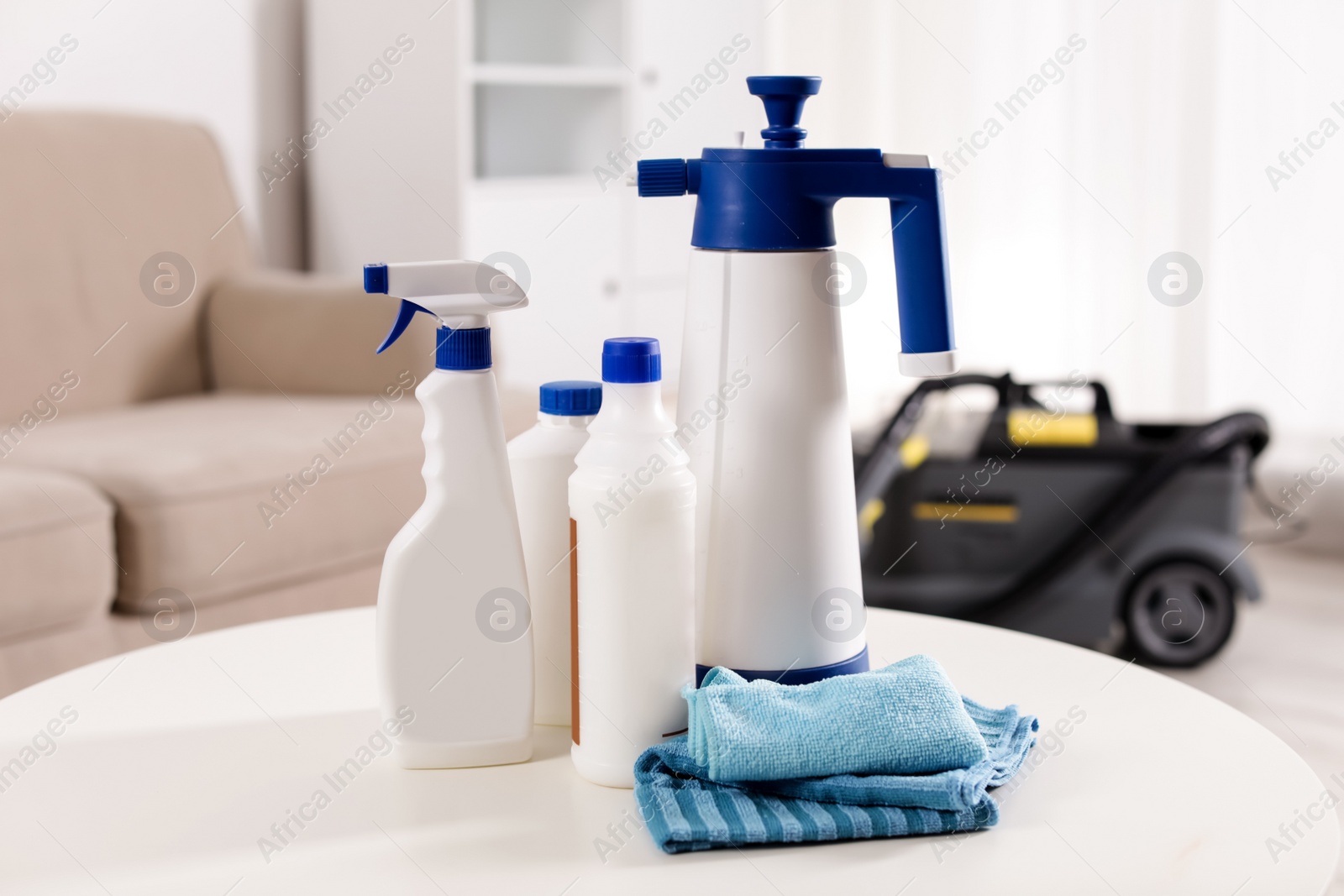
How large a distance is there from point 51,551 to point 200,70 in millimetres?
1403

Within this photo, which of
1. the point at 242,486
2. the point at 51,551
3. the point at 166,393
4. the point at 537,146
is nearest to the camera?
the point at 51,551

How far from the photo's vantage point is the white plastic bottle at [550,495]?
25.0 inches

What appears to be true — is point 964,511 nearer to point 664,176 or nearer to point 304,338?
point 304,338

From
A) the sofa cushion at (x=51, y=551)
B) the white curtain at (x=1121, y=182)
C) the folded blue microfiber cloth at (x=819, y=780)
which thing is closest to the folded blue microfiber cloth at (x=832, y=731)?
the folded blue microfiber cloth at (x=819, y=780)

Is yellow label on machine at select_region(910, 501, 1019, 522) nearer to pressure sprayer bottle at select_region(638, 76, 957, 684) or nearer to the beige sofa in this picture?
the beige sofa

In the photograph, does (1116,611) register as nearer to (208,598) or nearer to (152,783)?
(208,598)

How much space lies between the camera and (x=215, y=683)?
73cm

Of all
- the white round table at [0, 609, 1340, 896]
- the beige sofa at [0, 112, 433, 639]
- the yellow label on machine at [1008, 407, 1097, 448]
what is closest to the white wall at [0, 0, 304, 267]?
the beige sofa at [0, 112, 433, 639]

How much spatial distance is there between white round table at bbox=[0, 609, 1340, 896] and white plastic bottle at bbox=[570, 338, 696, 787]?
0.04m

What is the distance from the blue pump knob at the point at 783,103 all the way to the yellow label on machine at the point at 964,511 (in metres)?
1.31

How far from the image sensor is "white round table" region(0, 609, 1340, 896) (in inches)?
20.1

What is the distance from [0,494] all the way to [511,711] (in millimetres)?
959

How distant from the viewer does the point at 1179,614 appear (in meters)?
1.90

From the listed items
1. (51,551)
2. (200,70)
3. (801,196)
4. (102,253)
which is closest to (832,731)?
(801,196)
